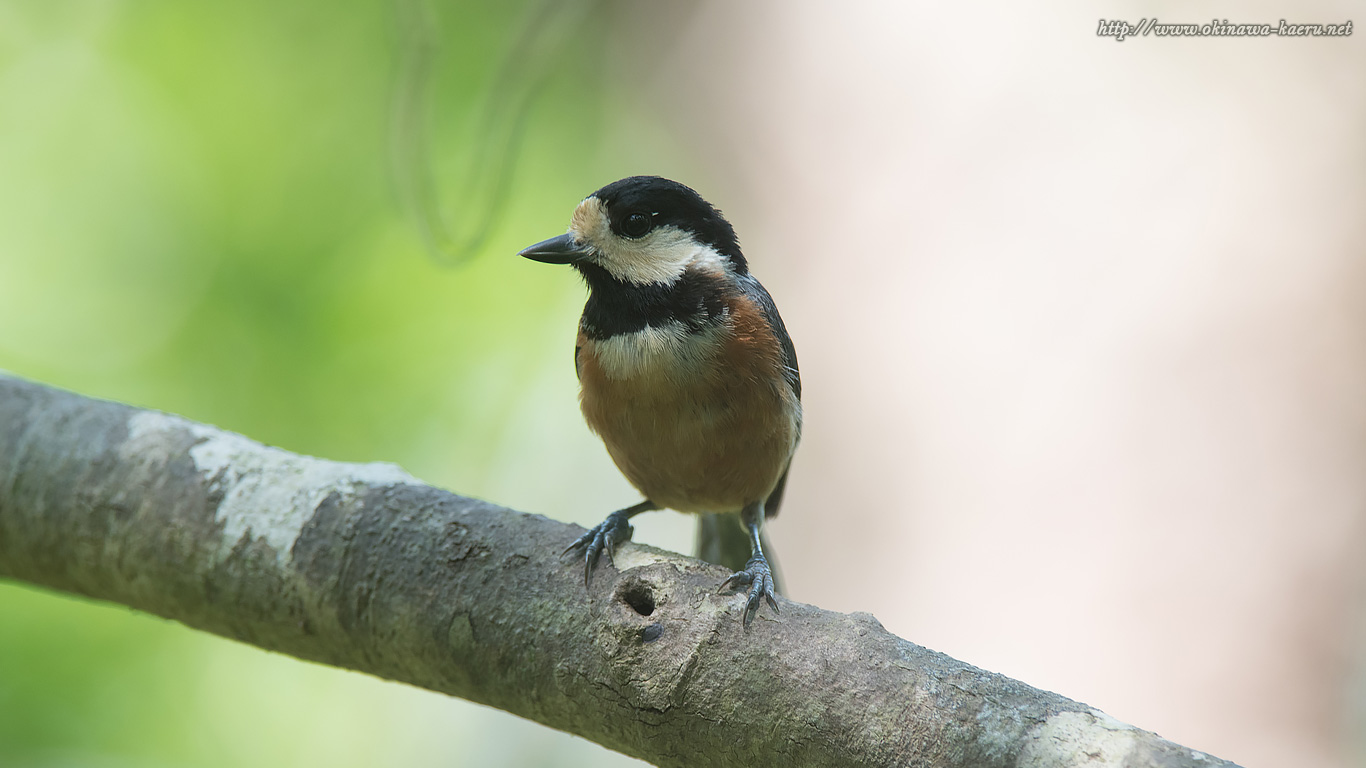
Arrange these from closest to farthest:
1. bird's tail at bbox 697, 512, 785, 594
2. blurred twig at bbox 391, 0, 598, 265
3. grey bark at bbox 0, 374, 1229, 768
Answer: grey bark at bbox 0, 374, 1229, 768, blurred twig at bbox 391, 0, 598, 265, bird's tail at bbox 697, 512, 785, 594

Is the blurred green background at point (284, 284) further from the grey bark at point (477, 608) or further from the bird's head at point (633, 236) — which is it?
the grey bark at point (477, 608)

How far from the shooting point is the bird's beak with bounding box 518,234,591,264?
2.89m

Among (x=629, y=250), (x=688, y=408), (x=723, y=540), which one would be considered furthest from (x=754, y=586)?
(x=723, y=540)

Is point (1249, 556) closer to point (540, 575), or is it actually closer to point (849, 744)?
point (849, 744)

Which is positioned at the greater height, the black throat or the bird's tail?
the black throat

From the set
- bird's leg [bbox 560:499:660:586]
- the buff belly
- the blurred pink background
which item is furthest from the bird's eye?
the blurred pink background

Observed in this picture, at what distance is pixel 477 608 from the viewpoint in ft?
6.92

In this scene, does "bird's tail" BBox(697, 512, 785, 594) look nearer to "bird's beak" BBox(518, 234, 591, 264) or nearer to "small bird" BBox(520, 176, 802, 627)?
"small bird" BBox(520, 176, 802, 627)

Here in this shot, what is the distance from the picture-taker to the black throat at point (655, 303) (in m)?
2.88

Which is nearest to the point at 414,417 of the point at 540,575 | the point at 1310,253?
the point at 540,575

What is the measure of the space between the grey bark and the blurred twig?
1474 mm

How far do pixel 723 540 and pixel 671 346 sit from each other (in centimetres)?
128

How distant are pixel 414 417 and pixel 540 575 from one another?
3.03m

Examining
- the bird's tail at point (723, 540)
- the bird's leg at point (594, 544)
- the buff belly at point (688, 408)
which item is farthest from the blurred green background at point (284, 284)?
the bird's leg at point (594, 544)
